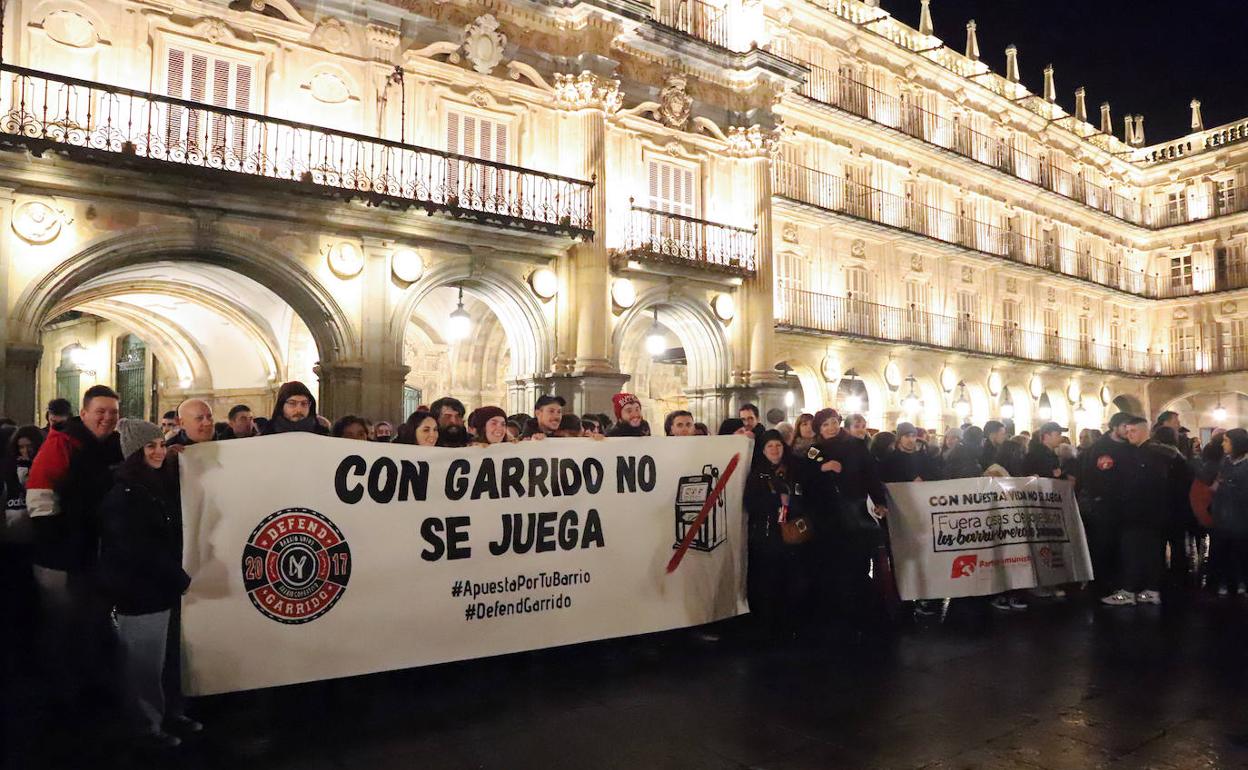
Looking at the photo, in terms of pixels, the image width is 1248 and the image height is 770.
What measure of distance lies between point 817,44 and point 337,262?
18195 millimetres

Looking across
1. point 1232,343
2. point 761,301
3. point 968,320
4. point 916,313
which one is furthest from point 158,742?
point 1232,343

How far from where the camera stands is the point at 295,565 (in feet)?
18.2

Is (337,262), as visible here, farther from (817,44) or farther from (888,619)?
(817,44)

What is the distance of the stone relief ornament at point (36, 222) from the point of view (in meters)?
11.9

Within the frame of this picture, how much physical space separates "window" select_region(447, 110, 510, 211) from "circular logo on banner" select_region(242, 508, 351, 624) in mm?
10429

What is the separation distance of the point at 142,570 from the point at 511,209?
11.7 meters

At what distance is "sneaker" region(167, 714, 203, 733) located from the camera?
5301mm

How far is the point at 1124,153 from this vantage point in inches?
1634

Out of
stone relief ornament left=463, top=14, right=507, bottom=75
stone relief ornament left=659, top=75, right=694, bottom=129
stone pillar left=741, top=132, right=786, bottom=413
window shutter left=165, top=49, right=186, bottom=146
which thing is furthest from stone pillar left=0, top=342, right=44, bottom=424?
stone pillar left=741, top=132, right=786, bottom=413

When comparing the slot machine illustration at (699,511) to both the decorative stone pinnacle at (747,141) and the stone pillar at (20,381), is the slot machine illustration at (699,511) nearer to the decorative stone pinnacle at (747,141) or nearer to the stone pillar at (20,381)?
the stone pillar at (20,381)

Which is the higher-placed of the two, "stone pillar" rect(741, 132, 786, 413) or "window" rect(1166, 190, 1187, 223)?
"window" rect(1166, 190, 1187, 223)

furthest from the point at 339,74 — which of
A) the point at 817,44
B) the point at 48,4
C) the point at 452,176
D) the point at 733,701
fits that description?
the point at 817,44

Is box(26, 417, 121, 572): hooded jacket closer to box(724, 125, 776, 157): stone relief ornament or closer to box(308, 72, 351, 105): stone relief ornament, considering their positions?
box(308, 72, 351, 105): stone relief ornament

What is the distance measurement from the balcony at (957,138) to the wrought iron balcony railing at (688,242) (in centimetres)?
825
